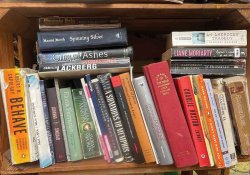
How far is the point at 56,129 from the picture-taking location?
0.65 m

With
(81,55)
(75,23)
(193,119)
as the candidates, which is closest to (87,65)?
(81,55)

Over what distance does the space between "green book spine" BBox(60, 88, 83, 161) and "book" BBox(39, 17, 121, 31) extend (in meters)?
0.24

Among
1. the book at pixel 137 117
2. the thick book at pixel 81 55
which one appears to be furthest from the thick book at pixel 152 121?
the thick book at pixel 81 55

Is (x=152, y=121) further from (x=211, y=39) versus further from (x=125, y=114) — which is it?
(x=211, y=39)

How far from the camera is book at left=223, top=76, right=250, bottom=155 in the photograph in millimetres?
638

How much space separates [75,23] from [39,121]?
373 mm

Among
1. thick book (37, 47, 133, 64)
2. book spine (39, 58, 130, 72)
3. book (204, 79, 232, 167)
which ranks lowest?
book (204, 79, 232, 167)

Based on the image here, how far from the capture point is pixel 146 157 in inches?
24.7

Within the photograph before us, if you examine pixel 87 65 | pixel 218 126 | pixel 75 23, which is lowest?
pixel 218 126

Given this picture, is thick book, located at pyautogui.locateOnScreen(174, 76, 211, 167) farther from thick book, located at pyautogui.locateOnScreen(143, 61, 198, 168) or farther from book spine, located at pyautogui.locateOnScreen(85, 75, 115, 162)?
book spine, located at pyautogui.locateOnScreen(85, 75, 115, 162)

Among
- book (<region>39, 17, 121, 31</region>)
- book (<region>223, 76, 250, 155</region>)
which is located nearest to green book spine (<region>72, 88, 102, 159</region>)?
book (<region>39, 17, 121, 31</region>)

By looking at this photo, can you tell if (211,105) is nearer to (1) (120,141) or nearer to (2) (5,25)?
(1) (120,141)

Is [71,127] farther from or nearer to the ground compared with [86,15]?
nearer to the ground

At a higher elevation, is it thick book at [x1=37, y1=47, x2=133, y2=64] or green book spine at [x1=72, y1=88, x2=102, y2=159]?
thick book at [x1=37, y1=47, x2=133, y2=64]
